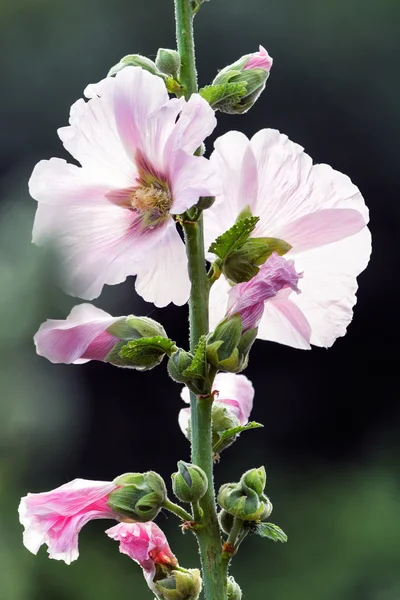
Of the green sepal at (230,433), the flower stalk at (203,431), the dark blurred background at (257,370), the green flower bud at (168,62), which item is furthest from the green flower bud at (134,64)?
the dark blurred background at (257,370)

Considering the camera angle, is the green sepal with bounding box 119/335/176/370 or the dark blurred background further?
the dark blurred background

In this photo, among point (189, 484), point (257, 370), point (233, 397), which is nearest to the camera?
point (189, 484)

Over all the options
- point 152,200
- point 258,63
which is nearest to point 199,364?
point 152,200

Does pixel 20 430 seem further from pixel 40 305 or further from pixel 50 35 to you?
pixel 50 35

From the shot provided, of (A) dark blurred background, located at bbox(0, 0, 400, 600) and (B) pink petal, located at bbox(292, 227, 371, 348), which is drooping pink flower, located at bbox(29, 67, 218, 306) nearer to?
(B) pink petal, located at bbox(292, 227, 371, 348)

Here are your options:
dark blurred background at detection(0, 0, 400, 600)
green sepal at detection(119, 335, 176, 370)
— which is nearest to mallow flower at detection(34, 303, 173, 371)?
green sepal at detection(119, 335, 176, 370)

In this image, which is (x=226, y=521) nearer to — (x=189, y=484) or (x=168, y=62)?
(x=189, y=484)
